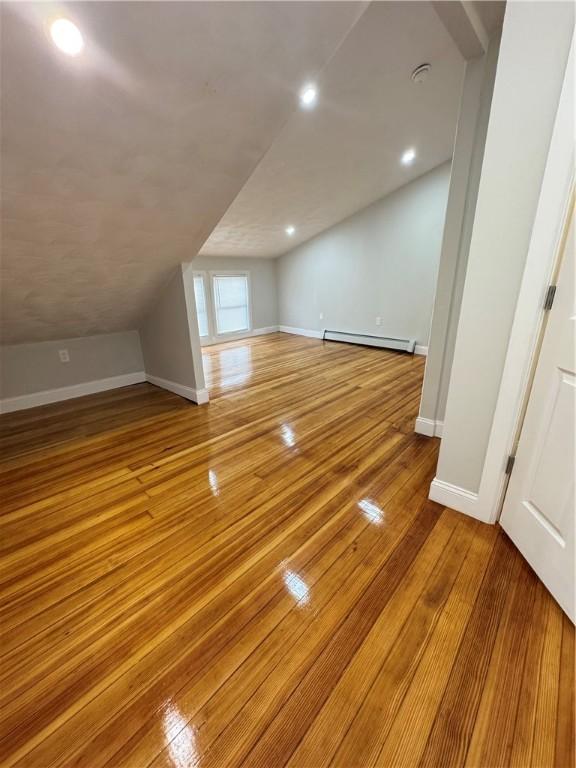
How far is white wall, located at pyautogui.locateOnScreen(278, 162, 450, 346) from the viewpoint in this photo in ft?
14.9

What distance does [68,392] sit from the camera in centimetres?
338

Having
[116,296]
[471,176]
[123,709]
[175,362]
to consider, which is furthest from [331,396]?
[123,709]

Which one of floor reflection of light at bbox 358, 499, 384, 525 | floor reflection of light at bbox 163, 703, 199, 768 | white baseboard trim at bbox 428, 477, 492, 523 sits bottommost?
floor reflection of light at bbox 163, 703, 199, 768

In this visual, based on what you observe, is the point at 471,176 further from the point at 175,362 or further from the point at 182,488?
the point at 175,362

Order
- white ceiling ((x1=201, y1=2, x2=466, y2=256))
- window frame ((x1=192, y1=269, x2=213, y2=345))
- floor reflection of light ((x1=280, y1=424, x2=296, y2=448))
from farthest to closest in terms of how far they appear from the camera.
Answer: window frame ((x1=192, y1=269, x2=213, y2=345))
floor reflection of light ((x1=280, y1=424, x2=296, y2=448))
white ceiling ((x1=201, y1=2, x2=466, y2=256))

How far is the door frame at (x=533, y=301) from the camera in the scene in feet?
3.62

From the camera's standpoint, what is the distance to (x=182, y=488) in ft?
6.30

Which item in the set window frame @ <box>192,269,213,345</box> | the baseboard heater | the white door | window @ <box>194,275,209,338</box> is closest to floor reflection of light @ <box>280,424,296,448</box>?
the white door

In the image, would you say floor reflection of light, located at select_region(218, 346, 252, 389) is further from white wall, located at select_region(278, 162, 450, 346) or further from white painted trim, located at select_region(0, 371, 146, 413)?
white wall, located at select_region(278, 162, 450, 346)

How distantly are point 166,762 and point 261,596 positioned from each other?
498mm

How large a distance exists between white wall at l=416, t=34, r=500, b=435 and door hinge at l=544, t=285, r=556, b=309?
2.99 ft

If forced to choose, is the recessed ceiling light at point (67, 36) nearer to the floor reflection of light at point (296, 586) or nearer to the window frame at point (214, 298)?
the floor reflection of light at point (296, 586)

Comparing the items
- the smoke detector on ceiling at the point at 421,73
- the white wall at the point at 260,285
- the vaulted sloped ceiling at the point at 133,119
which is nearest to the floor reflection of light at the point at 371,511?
the vaulted sloped ceiling at the point at 133,119

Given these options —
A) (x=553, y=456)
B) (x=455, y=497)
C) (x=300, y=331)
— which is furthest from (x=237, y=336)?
(x=553, y=456)
